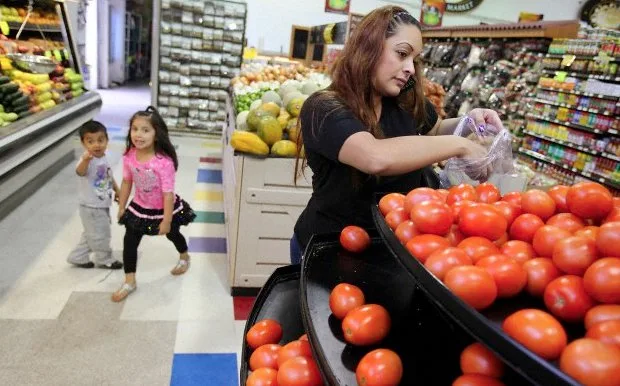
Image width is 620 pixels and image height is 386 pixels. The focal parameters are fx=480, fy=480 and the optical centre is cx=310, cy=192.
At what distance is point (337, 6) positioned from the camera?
11.2 meters

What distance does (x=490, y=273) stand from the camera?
702 mm

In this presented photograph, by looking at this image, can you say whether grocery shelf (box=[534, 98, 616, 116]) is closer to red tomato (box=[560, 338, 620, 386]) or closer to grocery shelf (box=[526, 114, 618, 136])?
grocery shelf (box=[526, 114, 618, 136])

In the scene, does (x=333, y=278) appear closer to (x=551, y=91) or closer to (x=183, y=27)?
(x=551, y=91)

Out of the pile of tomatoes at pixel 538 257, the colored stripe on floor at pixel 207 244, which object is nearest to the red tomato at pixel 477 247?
the pile of tomatoes at pixel 538 257

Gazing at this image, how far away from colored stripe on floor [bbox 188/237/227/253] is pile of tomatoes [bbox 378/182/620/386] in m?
2.80

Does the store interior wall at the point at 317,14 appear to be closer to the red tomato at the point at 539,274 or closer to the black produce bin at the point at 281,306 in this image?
the black produce bin at the point at 281,306

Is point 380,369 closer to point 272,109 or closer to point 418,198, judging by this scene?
point 418,198

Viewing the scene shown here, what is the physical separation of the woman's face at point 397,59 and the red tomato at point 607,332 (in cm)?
93

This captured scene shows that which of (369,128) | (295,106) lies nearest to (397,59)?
(369,128)

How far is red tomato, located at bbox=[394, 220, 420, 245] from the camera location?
0.90 meters

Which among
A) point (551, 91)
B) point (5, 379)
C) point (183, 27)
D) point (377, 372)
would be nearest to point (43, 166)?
point (5, 379)

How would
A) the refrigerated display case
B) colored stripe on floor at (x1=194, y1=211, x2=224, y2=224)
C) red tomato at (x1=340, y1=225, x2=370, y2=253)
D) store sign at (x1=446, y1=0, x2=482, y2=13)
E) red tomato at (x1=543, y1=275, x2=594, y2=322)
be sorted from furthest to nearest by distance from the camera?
store sign at (x1=446, y1=0, x2=482, y2=13) → colored stripe on floor at (x1=194, y1=211, x2=224, y2=224) → the refrigerated display case → red tomato at (x1=340, y1=225, x2=370, y2=253) → red tomato at (x1=543, y1=275, x2=594, y2=322)

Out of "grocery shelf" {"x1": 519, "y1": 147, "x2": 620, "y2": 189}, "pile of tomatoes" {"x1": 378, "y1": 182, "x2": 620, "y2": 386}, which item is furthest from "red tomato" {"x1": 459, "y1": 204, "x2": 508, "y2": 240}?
"grocery shelf" {"x1": 519, "y1": 147, "x2": 620, "y2": 189}

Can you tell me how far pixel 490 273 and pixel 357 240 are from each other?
1.74ft
